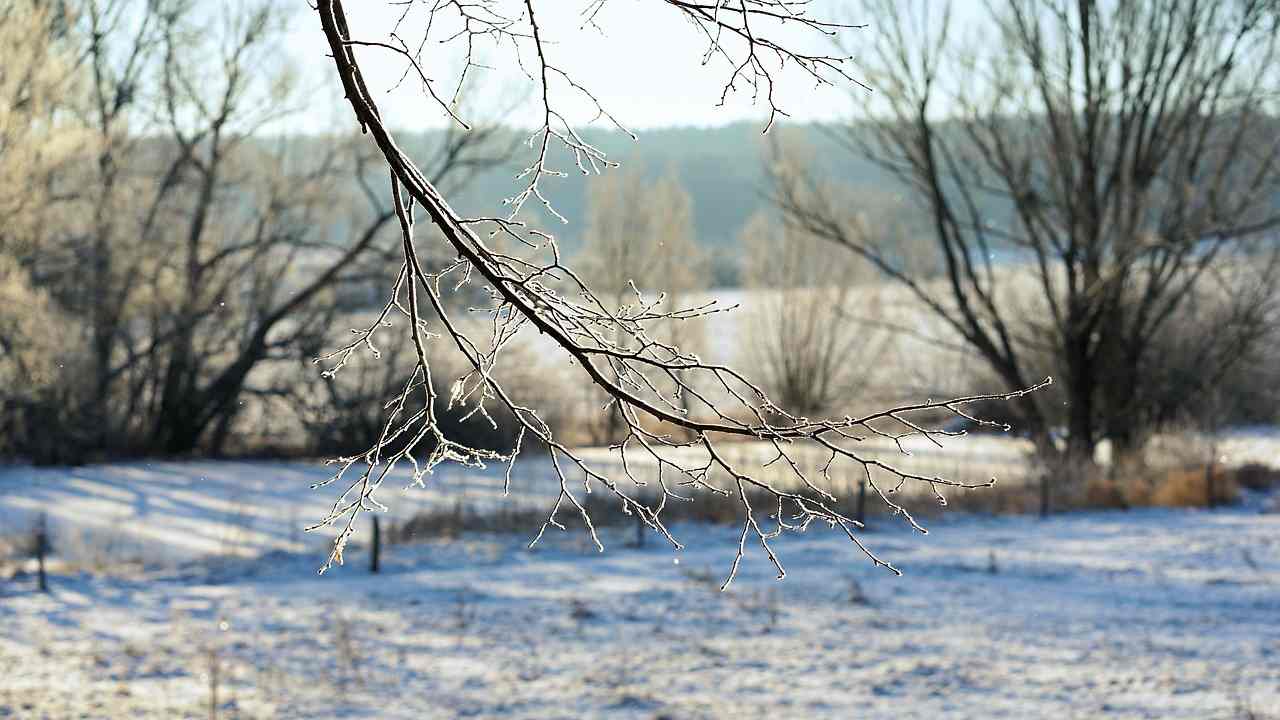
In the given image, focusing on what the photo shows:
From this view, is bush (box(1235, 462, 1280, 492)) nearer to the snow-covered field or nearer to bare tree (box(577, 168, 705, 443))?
the snow-covered field

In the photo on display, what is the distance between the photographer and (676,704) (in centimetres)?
751

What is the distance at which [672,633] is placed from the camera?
941 centimetres

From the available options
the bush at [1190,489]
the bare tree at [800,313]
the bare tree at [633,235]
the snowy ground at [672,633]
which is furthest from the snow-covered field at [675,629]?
the bare tree at [633,235]

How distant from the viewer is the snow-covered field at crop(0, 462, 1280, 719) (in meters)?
7.61

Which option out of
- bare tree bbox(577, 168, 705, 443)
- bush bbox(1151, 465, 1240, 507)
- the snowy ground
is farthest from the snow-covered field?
bare tree bbox(577, 168, 705, 443)

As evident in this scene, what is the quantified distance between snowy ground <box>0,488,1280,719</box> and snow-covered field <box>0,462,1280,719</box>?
31 millimetres

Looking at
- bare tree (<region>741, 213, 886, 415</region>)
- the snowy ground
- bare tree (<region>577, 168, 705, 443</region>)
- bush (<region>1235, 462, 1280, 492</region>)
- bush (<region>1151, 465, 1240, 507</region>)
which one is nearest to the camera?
the snowy ground

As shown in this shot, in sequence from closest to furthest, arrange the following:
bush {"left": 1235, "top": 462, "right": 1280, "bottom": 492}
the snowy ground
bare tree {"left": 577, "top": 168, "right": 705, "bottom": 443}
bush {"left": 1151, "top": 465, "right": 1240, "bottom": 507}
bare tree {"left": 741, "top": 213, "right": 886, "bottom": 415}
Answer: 1. the snowy ground
2. bush {"left": 1151, "top": 465, "right": 1240, "bottom": 507}
3. bush {"left": 1235, "top": 462, "right": 1280, "bottom": 492}
4. bare tree {"left": 577, "top": 168, "right": 705, "bottom": 443}
5. bare tree {"left": 741, "top": 213, "right": 886, "bottom": 415}

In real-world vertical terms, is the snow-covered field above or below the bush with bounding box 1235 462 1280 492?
below

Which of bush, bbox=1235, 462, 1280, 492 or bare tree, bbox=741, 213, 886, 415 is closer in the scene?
bush, bbox=1235, 462, 1280, 492

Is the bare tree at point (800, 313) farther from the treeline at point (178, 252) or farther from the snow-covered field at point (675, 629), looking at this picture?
the snow-covered field at point (675, 629)

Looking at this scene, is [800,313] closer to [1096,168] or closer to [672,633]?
[1096,168]

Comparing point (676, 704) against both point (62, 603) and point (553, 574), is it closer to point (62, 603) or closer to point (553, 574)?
point (553, 574)

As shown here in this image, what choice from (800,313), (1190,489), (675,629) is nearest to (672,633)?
(675,629)
